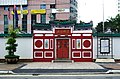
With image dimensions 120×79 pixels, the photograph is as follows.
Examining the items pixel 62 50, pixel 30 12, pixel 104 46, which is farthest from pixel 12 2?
pixel 104 46

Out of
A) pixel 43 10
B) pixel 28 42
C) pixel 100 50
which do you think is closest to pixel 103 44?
pixel 100 50

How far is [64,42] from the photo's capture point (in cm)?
3222

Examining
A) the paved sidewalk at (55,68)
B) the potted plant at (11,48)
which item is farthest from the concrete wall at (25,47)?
the paved sidewalk at (55,68)

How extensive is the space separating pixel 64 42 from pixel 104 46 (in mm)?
4244

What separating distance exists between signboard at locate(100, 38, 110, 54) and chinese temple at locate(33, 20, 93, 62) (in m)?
1.07

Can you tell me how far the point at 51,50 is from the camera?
32094mm

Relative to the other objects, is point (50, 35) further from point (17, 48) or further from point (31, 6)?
point (31, 6)

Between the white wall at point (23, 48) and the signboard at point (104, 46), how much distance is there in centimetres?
740

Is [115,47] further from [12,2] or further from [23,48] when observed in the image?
[12,2]

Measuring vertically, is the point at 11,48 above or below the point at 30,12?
below

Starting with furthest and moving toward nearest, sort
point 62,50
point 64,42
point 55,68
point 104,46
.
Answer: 1. point 64,42
2. point 62,50
3. point 104,46
4. point 55,68

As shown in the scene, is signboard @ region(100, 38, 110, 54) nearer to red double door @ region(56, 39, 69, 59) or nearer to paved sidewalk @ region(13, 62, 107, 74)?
red double door @ region(56, 39, 69, 59)

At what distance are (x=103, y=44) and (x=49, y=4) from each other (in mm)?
67999

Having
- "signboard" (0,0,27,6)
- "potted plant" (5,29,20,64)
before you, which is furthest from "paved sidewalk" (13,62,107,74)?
"signboard" (0,0,27,6)
